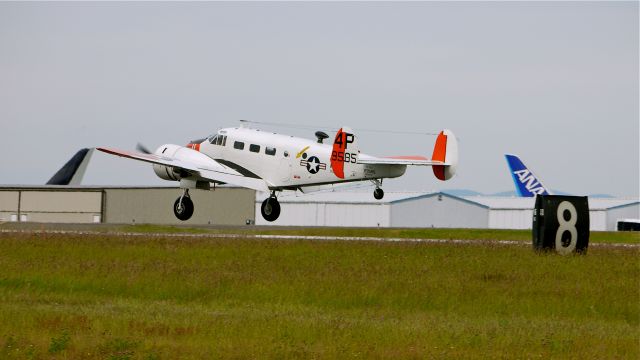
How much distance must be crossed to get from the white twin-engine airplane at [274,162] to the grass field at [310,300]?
3095 mm

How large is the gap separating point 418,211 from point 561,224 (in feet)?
210

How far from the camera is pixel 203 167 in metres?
46.7

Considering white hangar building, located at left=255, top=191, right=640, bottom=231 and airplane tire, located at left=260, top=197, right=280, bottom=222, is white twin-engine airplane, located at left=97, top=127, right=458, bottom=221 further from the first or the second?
white hangar building, located at left=255, top=191, right=640, bottom=231

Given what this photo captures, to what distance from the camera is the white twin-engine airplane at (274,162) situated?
4384 cm

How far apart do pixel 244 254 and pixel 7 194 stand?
212ft

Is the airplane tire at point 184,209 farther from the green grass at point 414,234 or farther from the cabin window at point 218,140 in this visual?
the green grass at point 414,234

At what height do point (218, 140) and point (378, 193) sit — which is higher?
point (218, 140)

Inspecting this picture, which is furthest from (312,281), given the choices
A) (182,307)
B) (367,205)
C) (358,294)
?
(367,205)

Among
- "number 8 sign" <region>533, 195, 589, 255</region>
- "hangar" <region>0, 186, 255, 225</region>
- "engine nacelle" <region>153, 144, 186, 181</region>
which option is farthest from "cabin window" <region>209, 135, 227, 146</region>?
"hangar" <region>0, 186, 255, 225</region>

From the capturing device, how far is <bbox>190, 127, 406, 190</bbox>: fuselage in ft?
144

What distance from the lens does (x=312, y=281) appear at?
2989cm

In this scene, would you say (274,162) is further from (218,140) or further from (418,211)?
(418,211)

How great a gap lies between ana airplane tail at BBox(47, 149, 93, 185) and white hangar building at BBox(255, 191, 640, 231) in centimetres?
1837

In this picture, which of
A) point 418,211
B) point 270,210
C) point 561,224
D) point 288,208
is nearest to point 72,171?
point 288,208
